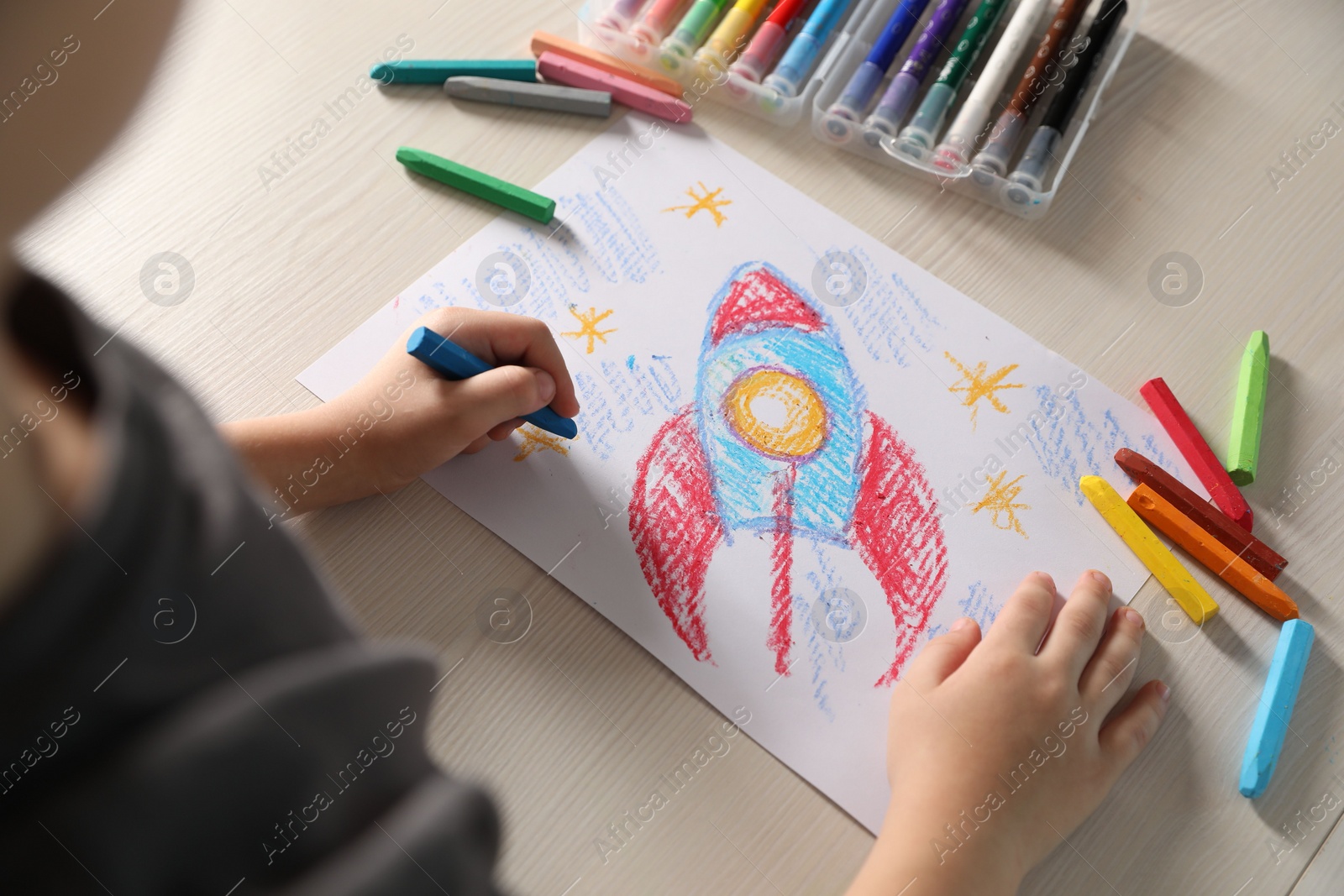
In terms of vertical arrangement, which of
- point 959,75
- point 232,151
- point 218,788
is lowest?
point 218,788

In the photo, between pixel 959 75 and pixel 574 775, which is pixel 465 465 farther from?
pixel 959 75

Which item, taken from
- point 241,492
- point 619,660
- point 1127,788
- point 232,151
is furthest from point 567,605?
point 232,151

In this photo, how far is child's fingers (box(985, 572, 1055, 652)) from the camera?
0.56 metres

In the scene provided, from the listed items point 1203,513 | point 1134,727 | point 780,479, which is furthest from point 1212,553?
point 780,479

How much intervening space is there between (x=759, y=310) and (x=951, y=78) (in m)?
0.27

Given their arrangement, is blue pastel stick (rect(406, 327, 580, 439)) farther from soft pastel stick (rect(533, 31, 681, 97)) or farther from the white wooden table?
soft pastel stick (rect(533, 31, 681, 97))

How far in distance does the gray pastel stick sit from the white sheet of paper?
28mm

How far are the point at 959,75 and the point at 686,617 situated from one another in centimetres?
52

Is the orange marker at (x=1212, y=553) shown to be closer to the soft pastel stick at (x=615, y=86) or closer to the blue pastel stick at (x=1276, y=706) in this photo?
the blue pastel stick at (x=1276, y=706)

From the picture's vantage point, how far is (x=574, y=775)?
1.73 ft

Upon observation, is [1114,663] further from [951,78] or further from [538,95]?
[538,95]

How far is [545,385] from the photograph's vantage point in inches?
23.5

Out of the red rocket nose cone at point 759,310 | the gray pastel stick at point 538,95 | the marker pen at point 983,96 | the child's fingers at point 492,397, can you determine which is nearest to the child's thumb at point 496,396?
the child's fingers at point 492,397

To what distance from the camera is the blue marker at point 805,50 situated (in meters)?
0.75
